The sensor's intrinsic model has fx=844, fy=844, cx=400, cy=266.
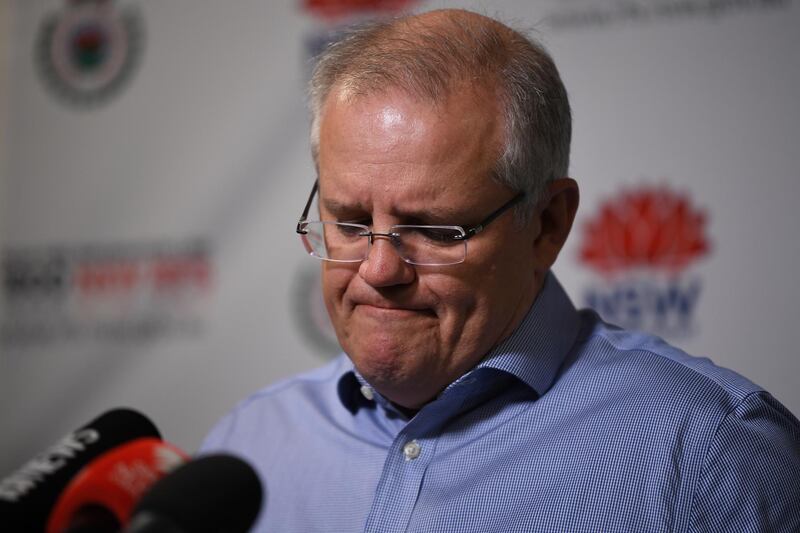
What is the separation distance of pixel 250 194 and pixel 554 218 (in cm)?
125

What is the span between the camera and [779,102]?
1.88m

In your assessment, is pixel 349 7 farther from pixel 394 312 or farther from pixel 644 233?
pixel 394 312

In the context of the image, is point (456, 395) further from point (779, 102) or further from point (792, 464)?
point (779, 102)

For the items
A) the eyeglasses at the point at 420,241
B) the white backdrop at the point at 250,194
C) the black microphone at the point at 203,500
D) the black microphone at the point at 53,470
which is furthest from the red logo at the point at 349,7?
the black microphone at the point at 203,500

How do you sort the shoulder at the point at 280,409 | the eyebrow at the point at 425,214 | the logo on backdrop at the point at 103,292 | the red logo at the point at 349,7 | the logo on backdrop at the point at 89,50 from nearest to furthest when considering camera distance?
the eyebrow at the point at 425,214, the shoulder at the point at 280,409, the red logo at the point at 349,7, the logo on backdrop at the point at 103,292, the logo on backdrop at the point at 89,50

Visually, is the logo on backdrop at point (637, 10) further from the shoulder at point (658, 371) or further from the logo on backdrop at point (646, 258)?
the shoulder at point (658, 371)

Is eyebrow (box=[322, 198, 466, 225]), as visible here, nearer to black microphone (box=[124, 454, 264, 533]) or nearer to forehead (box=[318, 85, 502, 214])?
forehead (box=[318, 85, 502, 214])

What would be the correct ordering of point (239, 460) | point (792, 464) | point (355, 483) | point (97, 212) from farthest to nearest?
point (97, 212) < point (355, 483) < point (792, 464) < point (239, 460)

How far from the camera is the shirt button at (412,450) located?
112cm

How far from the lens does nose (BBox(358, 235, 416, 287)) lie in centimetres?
106

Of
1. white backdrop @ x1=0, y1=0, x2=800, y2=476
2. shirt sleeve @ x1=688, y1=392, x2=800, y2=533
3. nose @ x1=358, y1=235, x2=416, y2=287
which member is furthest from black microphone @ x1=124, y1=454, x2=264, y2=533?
white backdrop @ x1=0, y1=0, x2=800, y2=476

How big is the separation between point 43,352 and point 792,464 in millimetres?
2123

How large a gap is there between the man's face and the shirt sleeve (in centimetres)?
32

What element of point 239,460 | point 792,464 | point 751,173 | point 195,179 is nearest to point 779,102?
point 751,173
